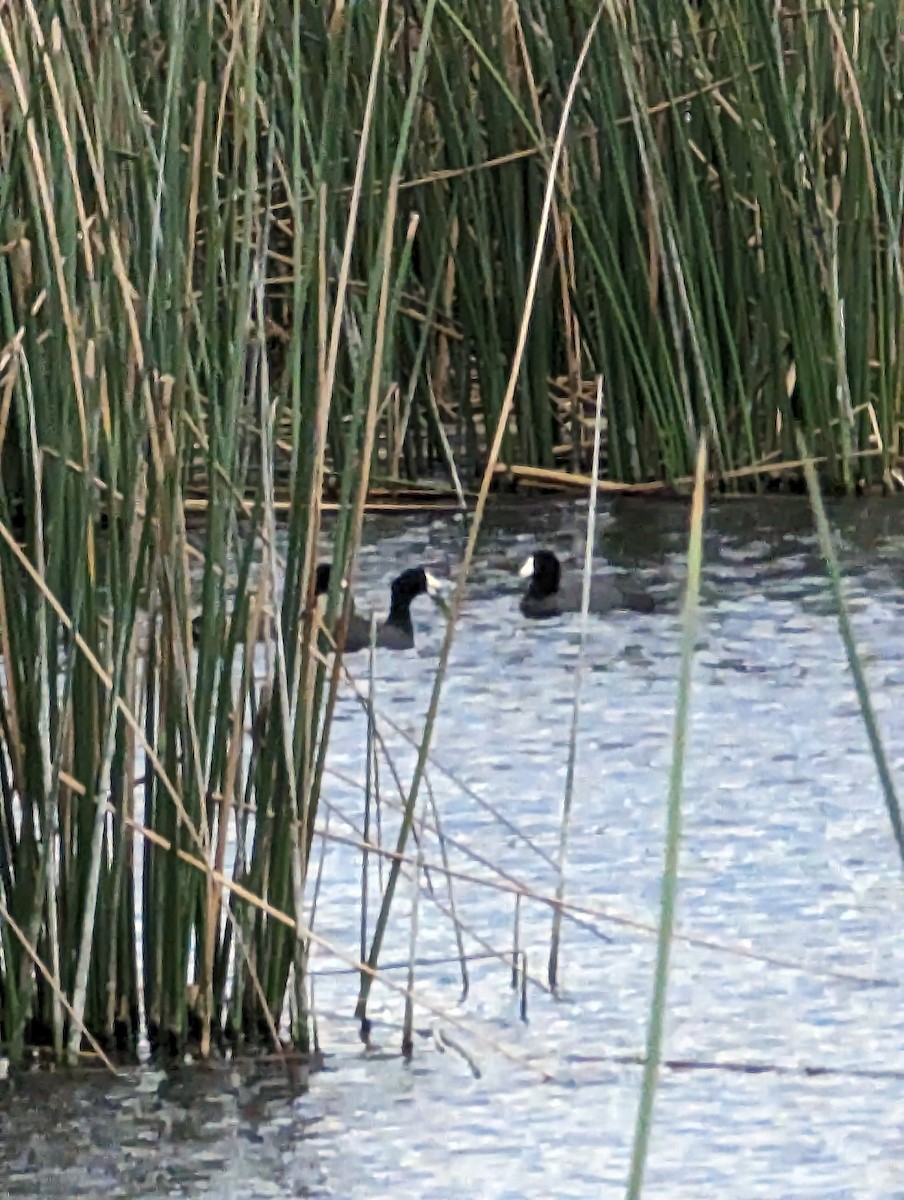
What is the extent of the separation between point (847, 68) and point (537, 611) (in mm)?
1090

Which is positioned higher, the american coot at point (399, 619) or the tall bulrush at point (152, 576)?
the tall bulrush at point (152, 576)

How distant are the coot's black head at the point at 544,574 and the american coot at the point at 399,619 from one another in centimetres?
15

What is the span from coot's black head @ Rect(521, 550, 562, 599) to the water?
16cm

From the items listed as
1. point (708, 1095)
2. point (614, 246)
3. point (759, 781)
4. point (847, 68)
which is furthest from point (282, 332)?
point (708, 1095)

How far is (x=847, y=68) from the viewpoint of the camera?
166 inches

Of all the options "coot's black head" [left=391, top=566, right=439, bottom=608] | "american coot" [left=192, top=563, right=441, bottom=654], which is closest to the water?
"american coot" [left=192, top=563, right=441, bottom=654]

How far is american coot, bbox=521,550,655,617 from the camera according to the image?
12.4 feet

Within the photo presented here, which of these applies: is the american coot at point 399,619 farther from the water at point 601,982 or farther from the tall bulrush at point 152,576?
the tall bulrush at point 152,576

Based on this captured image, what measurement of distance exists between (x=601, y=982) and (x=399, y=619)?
1427 mm

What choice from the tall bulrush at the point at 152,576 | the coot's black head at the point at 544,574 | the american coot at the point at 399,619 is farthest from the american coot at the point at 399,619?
the tall bulrush at the point at 152,576

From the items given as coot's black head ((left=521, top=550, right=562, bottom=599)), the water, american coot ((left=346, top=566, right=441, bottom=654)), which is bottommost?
the water

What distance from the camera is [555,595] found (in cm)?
381

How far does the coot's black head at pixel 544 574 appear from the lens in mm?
3785

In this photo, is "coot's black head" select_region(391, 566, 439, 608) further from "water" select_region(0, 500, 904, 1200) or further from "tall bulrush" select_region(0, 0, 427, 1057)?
"tall bulrush" select_region(0, 0, 427, 1057)
